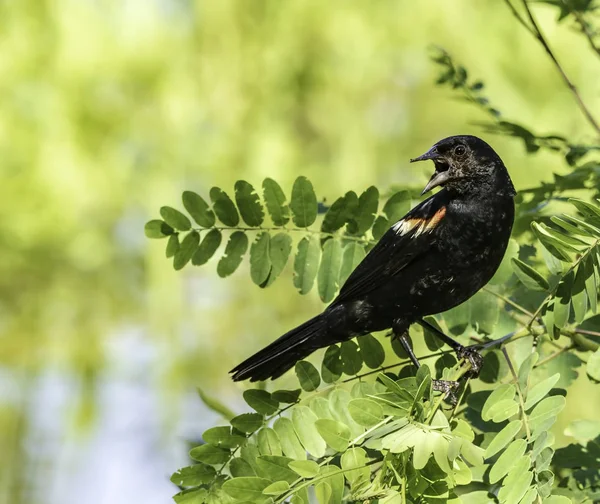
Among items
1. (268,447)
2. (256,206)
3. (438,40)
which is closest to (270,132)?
(438,40)

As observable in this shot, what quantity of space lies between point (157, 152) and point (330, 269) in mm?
4857

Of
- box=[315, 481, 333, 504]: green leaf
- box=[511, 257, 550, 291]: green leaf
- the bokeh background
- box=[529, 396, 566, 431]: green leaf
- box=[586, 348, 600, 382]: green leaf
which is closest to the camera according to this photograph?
box=[315, 481, 333, 504]: green leaf

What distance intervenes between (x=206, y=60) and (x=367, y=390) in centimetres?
625

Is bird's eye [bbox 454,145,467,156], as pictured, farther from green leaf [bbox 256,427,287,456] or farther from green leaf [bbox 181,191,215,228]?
green leaf [bbox 256,427,287,456]

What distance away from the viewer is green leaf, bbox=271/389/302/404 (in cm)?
172

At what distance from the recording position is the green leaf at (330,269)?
2.08 m

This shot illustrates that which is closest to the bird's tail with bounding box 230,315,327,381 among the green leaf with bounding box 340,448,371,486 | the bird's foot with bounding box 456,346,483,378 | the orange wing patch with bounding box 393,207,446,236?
the orange wing patch with bounding box 393,207,446,236

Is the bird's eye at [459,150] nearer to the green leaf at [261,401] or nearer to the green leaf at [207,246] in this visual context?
the green leaf at [207,246]

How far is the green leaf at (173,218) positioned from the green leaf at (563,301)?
0.95 metres

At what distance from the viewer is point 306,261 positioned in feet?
6.79

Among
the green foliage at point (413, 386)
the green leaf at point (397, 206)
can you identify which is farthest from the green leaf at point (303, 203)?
the green leaf at point (397, 206)

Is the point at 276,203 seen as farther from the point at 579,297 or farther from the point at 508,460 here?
the point at 508,460

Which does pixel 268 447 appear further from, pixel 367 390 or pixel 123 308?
pixel 123 308

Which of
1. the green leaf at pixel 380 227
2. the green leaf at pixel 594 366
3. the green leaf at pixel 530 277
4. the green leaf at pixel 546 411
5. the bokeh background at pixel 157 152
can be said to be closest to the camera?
the green leaf at pixel 546 411
